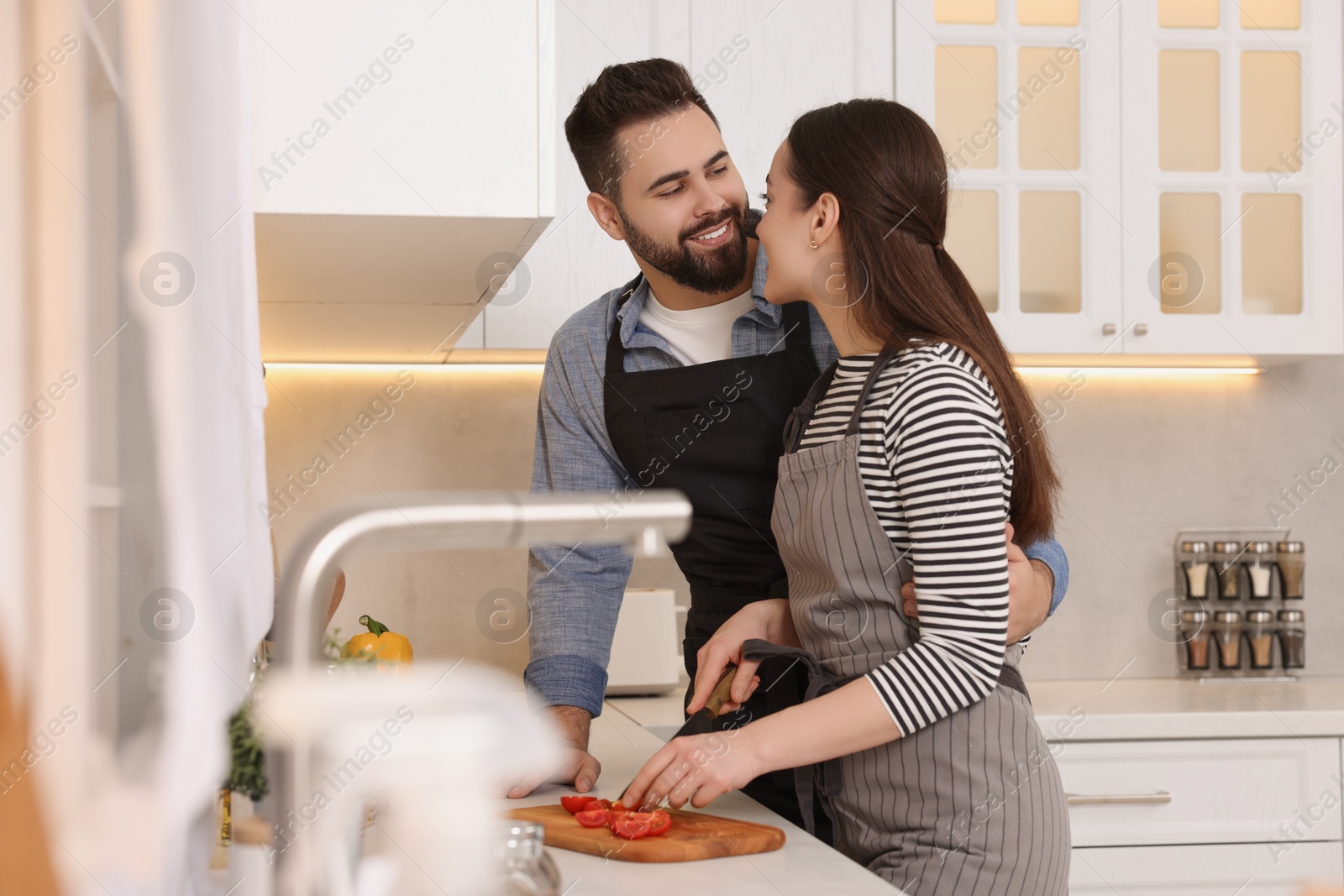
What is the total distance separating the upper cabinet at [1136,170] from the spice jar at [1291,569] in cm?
42

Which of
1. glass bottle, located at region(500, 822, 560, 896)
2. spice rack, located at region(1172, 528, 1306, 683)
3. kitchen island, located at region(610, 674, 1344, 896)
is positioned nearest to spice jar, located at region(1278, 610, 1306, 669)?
spice rack, located at region(1172, 528, 1306, 683)

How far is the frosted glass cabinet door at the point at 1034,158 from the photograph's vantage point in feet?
6.85

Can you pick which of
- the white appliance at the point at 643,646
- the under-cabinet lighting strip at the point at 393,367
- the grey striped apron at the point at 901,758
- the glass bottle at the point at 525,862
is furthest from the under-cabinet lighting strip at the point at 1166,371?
the glass bottle at the point at 525,862

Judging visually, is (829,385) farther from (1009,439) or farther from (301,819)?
(301,819)

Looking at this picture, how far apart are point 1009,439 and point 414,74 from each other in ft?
2.03

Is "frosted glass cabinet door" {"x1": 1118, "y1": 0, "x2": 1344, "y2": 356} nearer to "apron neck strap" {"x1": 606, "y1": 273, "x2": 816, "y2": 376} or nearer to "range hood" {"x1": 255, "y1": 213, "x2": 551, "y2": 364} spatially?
"apron neck strap" {"x1": 606, "y1": 273, "x2": 816, "y2": 376}

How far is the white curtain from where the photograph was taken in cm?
44

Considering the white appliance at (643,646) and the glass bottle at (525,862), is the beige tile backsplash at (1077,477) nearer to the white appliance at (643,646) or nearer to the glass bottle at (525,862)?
the white appliance at (643,646)

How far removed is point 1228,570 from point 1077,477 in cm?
34

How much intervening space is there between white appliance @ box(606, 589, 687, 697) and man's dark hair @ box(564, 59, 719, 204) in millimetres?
801

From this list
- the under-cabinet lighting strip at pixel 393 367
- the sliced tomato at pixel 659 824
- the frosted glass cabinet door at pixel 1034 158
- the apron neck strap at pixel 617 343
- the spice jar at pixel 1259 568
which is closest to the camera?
the sliced tomato at pixel 659 824

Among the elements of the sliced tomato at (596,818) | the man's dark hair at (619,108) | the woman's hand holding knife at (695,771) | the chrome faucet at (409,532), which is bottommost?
the sliced tomato at (596,818)

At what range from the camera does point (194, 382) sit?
0.46 meters

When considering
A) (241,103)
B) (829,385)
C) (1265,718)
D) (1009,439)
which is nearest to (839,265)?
(829,385)
